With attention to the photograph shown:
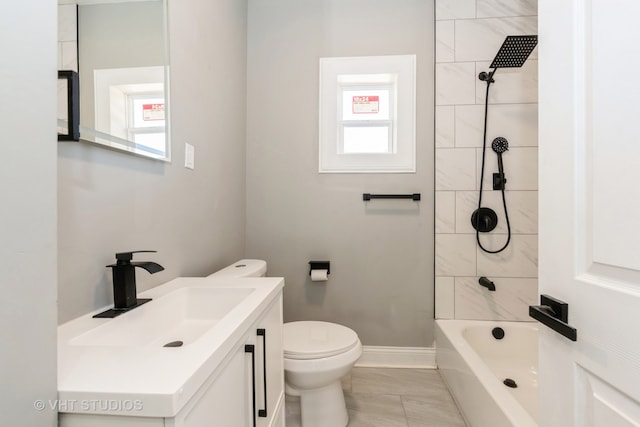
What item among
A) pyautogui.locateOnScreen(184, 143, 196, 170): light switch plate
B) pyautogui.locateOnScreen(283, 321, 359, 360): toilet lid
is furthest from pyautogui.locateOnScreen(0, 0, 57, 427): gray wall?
pyautogui.locateOnScreen(283, 321, 359, 360): toilet lid

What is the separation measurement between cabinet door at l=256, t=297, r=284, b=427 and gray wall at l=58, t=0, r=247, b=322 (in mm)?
483

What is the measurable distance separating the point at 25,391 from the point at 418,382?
76.7 inches

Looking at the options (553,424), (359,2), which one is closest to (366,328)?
(553,424)

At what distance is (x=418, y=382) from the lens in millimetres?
1768

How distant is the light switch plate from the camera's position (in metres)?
1.26

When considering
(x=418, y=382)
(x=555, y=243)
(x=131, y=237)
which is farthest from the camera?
(x=418, y=382)

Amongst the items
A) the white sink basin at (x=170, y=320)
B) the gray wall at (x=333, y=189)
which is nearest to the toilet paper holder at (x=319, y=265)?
the gray wall at (x=333, y=189)

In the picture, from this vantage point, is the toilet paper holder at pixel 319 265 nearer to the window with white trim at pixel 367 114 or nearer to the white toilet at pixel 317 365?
the white toilet at pixel 317 365

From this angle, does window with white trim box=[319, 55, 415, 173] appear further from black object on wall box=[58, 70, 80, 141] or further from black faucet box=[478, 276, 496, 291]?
black object on wall box=[58, 70, 80, 141]

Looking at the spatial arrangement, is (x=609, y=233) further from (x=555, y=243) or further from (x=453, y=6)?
(x=453, y=6)

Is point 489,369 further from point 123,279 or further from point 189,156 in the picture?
point 189,156

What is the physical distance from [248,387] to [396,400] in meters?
1.21

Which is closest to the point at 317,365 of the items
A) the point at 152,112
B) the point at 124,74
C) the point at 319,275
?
the point at 319,275

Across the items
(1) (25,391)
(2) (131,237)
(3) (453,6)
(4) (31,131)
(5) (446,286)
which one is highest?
(3) (453,6)
